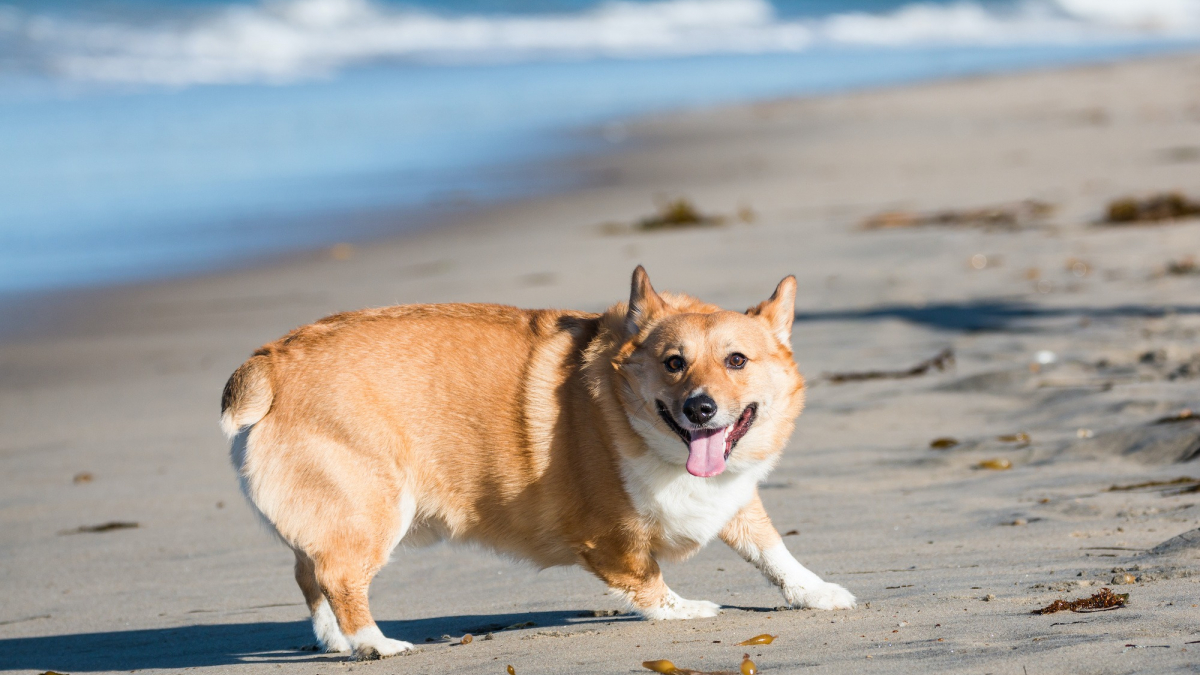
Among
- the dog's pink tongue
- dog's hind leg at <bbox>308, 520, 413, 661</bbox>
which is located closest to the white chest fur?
the dog's pink tongue

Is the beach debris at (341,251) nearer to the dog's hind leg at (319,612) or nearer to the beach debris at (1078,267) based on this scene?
the beach debris at (1078,267)

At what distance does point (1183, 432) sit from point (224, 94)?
28.6m

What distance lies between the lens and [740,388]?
13.3 feet

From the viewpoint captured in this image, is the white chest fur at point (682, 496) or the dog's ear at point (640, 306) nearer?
the white chest fur at point (682, 496)

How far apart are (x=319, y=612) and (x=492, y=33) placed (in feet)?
137

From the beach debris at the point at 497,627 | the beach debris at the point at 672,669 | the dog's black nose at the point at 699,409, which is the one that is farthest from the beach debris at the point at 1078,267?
the beach debris at the point at 672,669

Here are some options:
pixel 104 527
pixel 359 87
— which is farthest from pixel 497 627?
pixel 359 87

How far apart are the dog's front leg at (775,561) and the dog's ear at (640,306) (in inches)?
28.1

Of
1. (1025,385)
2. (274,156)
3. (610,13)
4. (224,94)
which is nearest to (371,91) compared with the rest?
(224,94)

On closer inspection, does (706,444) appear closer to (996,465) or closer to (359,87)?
(996,465)

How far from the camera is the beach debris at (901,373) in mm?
7078

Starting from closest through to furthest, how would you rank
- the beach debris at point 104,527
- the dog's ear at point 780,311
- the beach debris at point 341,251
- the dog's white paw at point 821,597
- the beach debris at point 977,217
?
the dog's white paw at point 821,597 < the dog's ear at point 780,311 < the beach debris at point 104,527 < the beach debris at point 977,217 < the beach debris at point 341,251

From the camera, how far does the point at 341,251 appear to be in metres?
12.9

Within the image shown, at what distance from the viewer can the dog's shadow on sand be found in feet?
14.0
